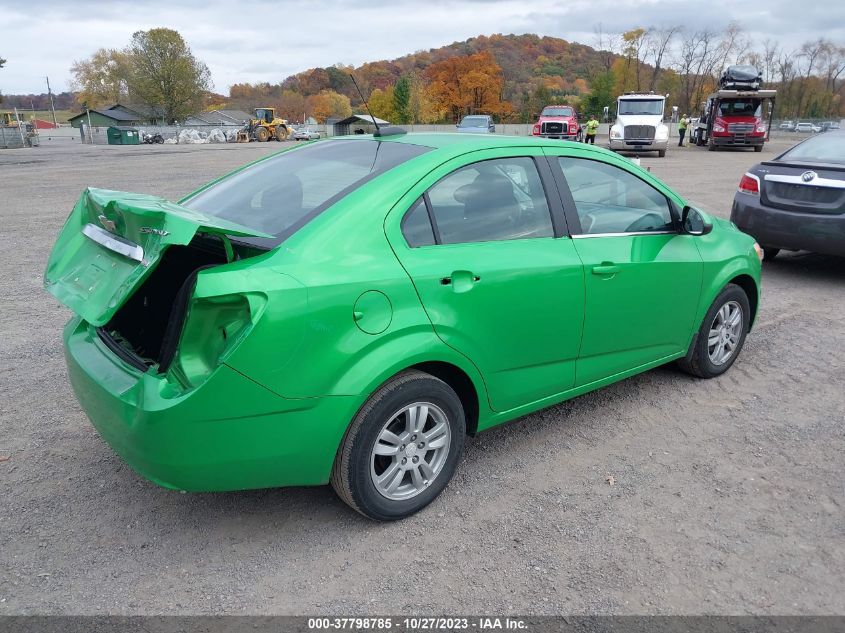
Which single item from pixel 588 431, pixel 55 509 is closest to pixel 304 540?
pixel 55 509

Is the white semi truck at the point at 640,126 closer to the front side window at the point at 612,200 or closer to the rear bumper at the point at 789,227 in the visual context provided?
the rear bumper at the point at 789,227

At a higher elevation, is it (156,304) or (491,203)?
(491,203)

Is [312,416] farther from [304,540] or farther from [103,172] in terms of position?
[103,172]

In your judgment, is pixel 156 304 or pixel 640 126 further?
pixel 640 126

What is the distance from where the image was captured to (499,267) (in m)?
3.18

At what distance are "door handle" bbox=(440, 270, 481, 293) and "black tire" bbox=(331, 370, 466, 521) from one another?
41cm

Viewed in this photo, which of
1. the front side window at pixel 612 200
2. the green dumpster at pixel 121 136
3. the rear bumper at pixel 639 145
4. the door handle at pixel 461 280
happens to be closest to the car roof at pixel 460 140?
the front side window at pixel 612 200

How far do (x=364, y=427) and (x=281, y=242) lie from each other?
82cm

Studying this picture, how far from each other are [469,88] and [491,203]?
86.4 m

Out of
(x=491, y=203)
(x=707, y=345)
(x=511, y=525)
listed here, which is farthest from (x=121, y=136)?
(x=511, y=525)

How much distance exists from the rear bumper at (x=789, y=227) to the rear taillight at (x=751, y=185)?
0.16ft

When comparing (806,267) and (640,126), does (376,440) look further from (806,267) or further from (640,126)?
A: (640,126)

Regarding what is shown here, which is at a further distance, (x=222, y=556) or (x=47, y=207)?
(x=47, y=207)

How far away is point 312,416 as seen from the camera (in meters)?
2.67
